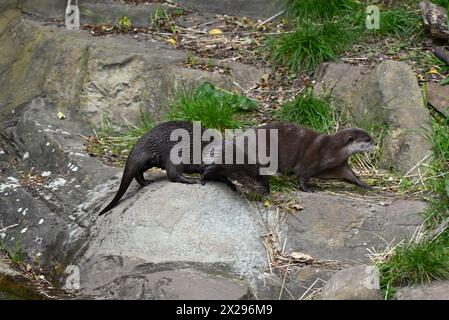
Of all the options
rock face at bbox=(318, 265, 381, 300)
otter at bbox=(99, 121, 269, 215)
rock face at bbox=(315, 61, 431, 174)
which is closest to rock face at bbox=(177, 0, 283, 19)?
rock face at bbox=(315, 61, 431, 174)

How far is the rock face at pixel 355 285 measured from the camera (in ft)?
15.7

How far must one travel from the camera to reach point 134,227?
216 inches

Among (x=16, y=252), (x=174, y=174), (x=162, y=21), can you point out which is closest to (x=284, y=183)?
(x=174, y=174)

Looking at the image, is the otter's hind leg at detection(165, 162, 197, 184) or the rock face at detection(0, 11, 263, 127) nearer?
the otter's hind leg at detection(165, 162, 197, 184)

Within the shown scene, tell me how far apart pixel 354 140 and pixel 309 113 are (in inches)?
27.2

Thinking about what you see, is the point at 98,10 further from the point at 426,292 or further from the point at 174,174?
the point at 426,292

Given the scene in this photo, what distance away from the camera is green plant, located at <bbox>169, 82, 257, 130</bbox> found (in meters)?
6.68

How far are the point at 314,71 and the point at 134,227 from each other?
8.27ft

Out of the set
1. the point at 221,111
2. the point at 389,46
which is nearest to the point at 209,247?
the point at 221,111

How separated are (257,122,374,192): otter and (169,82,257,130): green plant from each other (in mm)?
535

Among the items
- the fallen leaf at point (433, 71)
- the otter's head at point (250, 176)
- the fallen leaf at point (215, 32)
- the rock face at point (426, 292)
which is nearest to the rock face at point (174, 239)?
the otter's head at point (250, 176)

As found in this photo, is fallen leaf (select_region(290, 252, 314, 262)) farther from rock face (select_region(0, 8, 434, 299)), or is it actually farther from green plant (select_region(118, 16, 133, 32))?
green plant (select_region(118, 16, 133, 32))

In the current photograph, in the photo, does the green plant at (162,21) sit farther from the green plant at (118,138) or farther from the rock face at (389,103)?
the rock face at (389,103)

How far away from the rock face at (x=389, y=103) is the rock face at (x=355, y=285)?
160cm
